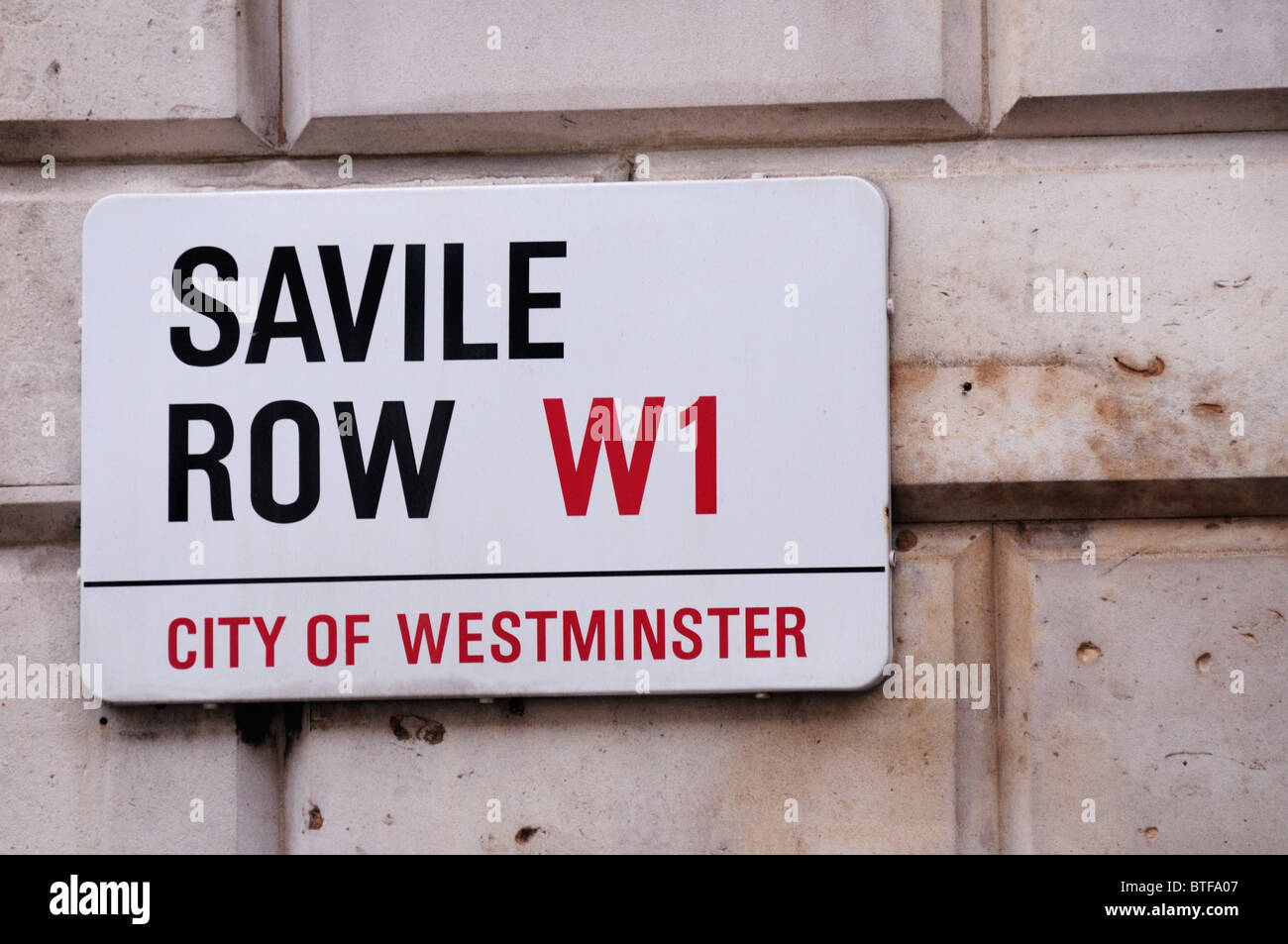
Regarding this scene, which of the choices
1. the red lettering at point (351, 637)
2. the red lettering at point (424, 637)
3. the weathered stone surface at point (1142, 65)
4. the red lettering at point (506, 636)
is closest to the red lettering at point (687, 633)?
the red lettering at point (506, 636)

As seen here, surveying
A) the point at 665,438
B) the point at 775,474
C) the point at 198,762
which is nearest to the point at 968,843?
the point at 775,474

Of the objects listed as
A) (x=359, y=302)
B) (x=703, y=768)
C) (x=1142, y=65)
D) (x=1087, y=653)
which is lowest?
(x=703, y=768)

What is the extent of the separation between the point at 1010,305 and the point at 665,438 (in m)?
0.55

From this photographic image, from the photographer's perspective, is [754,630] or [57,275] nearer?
[754,630]

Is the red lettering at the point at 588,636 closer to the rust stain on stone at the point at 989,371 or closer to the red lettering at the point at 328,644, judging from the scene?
the red lettering at the point at 328,644

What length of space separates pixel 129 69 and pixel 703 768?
1365 millimetres

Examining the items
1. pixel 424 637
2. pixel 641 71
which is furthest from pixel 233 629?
pixel 641 71

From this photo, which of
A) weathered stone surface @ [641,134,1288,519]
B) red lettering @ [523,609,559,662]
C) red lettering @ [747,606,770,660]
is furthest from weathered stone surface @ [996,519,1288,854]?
red lettering @ [523,609,559,662]

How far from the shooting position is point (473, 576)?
144 cm

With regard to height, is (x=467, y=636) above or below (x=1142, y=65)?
below

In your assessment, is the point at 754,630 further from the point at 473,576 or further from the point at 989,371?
the point at 989,371

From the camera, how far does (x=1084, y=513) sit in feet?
4.87

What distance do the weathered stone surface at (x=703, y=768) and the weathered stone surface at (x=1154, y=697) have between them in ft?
0.26
